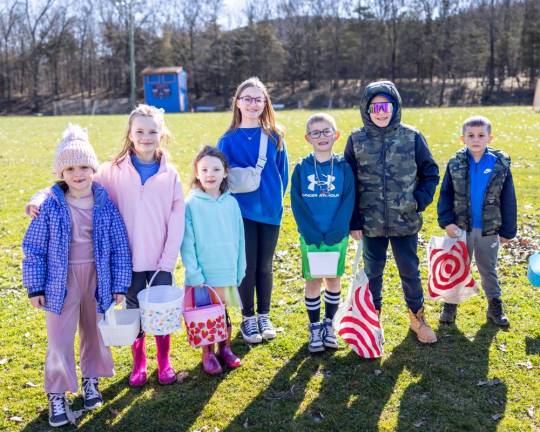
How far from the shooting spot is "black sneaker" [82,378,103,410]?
3.80 metres

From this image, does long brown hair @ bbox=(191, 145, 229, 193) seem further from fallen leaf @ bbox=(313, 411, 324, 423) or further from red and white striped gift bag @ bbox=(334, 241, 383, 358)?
fallen leaf @ bbox=(313, 411, 324, 423)

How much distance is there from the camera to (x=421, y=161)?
167 inches

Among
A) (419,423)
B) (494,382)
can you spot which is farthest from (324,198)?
(494,382)

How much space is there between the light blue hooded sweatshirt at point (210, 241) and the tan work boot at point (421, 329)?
66.1 inches

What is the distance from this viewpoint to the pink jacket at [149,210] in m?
3.78

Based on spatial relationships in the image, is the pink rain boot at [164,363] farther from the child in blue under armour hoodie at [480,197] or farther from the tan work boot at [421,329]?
the child in blue under armour hoodie at [480,197]

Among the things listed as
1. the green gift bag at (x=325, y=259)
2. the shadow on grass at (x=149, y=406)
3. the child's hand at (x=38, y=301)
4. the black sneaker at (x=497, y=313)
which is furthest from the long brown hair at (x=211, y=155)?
the black sneaker at (x=497, y=313)

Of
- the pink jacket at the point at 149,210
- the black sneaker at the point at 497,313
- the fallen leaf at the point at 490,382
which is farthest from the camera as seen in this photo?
the black sneaker at the point at 497,313

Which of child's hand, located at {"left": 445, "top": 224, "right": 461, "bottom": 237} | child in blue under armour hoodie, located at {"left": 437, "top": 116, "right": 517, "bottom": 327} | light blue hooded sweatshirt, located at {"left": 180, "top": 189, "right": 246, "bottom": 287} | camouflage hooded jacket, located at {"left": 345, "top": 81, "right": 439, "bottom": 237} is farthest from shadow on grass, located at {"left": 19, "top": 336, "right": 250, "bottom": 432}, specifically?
child in blue under armour hoodie, located at {"left": 437, "top": 116, "right": 517, "bottom": 327}

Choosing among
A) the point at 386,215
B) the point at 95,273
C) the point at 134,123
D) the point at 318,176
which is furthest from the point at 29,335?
the point at 386,215

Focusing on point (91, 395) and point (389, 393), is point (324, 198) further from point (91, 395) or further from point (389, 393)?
point (91, 395)

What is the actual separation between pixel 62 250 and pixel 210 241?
106 centimetres

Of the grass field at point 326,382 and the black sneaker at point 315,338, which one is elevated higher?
the black sneaker at point 315,338

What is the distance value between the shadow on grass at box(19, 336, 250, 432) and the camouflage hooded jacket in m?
1.80
